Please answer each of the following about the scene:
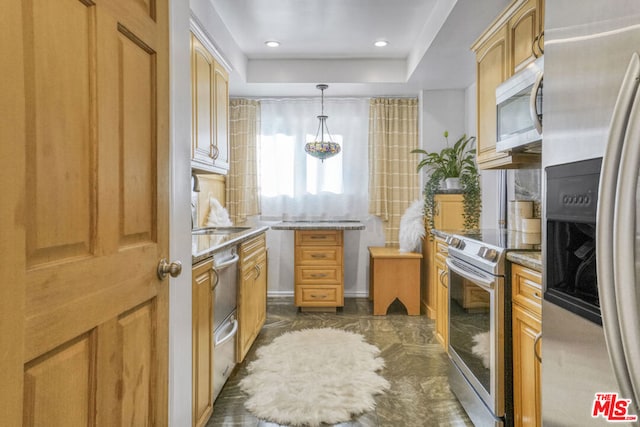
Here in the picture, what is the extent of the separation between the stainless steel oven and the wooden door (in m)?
1.34

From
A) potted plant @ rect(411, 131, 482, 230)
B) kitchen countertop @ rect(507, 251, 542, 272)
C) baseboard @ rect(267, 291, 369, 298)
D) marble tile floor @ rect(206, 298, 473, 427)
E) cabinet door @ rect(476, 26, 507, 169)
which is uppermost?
cabinet door @ rect(476, 26, 507, 169)

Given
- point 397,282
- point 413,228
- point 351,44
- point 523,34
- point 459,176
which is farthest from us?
point 413,228

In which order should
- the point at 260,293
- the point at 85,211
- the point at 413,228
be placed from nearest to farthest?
the point at 85,211
the point at 260,293
the point at 413,228

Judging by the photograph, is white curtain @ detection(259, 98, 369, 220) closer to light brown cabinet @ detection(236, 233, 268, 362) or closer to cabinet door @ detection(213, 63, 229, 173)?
light brown cabinet @ detection(236, 233, 268, 362)

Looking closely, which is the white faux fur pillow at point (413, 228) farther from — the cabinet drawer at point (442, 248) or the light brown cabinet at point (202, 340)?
the light brown cabinet at point (202, 340)

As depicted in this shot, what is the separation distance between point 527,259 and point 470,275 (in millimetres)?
491

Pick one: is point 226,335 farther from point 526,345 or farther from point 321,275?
point 321,275

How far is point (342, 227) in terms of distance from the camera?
3904 mm

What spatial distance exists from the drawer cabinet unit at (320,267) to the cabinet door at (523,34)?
2.28 meters

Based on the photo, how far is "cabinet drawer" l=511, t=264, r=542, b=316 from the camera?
4.77ft

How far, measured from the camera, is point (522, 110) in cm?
189

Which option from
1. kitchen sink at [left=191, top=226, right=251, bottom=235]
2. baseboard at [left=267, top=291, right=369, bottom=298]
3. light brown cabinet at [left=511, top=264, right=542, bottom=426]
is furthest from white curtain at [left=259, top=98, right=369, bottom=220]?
light brown cabinet at [left=511, top=264, right=542, bottom=426]

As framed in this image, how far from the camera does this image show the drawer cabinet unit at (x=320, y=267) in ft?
13.1

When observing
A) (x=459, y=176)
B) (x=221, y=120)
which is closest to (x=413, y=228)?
(x=459, y=176)
